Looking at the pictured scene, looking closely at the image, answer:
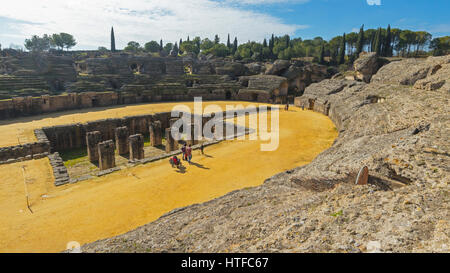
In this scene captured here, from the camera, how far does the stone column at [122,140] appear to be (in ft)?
53.5

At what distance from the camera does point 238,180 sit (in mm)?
10586

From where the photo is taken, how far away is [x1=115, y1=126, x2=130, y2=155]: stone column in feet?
53.5

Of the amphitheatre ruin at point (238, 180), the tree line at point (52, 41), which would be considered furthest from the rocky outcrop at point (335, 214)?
the tree line at point (52, 41)

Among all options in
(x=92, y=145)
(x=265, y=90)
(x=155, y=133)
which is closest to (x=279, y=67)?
(x=265, y=90)

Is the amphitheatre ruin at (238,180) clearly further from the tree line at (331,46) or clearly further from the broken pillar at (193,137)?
the tree line at (331,46)

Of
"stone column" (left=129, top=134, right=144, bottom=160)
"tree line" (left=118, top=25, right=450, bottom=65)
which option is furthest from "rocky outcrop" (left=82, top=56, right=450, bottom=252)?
"tree line" (left=118, top=25, right=450, bottom=65)

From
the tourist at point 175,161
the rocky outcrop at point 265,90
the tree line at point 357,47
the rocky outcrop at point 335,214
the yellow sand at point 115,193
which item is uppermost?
the tree line at point 357,47

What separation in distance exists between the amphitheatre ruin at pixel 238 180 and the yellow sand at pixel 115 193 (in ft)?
0.16

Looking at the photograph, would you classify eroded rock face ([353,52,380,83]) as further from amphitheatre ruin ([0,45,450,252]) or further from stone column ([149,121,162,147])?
stone column ([149,121,162,147])

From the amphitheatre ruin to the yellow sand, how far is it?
5 centimetres

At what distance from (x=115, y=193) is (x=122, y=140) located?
26.2 feet
